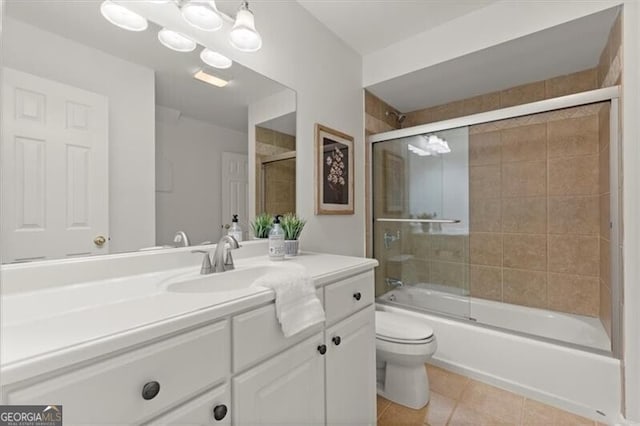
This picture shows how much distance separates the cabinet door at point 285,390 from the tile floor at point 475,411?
771 millimetres

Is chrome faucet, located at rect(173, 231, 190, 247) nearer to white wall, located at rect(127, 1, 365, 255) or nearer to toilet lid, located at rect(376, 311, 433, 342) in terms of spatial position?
white wall, located at rect(127, 1, 365, 255)

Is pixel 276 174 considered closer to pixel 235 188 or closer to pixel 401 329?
pixel 235 188

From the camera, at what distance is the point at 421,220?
265 cm

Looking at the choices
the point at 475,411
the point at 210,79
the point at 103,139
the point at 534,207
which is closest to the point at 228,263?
the point at 103,139

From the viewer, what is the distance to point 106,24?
1.04 metres

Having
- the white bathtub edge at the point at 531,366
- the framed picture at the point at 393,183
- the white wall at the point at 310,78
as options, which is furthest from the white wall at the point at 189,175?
the white bathtub edge at the point at 531,366

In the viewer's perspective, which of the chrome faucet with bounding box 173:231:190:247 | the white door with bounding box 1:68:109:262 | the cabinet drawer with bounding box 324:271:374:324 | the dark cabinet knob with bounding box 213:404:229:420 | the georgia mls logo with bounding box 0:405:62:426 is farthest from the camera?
the chrome faucet with bounding box 173:231:190:247

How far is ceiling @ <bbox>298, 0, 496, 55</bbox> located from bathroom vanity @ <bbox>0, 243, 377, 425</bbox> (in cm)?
160

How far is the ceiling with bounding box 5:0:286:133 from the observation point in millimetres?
938

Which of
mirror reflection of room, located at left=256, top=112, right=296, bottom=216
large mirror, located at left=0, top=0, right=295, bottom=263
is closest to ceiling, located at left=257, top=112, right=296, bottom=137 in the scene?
mirror reflection of room, located at left=256, top=112, right=296, bottom=216

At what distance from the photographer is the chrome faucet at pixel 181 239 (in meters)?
1.24

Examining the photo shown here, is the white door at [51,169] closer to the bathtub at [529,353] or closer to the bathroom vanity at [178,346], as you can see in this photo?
the bathroom vanity at [178,346]

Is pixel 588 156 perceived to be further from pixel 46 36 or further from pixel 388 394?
pixel 46 36

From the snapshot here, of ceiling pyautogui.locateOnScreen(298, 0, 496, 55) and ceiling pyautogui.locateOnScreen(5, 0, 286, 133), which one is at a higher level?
ceiling pyautogui.locateOnScreen(298, 0, 496, 55)
